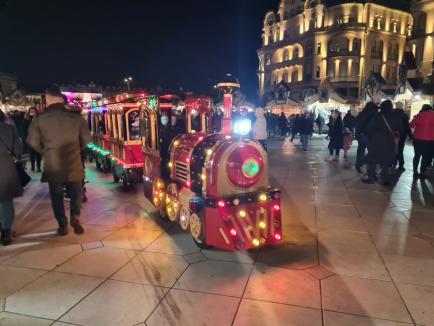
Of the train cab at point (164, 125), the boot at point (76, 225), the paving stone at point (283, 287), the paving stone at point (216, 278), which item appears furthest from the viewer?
the train cab at point (164, 125)

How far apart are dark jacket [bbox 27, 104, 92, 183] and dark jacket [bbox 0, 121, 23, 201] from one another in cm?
22

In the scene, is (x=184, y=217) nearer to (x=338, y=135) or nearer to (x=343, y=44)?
(x=338, y=135)

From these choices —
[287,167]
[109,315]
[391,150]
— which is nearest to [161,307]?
[109,315]

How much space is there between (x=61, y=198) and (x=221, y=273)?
2.71 meters

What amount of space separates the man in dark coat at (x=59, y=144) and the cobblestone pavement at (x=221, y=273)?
2.47 ft

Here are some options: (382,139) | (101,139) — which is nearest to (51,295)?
(382,139)

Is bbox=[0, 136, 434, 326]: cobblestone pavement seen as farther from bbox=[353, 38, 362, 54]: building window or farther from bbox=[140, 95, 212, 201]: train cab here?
bbox=[353, 38, 362, 54]: building window

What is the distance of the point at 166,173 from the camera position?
5.28m

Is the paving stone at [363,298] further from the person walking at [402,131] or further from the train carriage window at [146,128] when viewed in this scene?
the person walking at [402,131]

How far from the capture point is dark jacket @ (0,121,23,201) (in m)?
4.27

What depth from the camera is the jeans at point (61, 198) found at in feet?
15.1

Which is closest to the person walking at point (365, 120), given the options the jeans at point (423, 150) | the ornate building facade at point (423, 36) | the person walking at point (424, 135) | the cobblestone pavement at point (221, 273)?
the person walking at point (424, 135)

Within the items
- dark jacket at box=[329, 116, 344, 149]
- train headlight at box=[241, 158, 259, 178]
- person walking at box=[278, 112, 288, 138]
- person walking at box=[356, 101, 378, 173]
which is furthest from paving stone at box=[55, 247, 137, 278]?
person walking at box=[278, 112, 288, 138]

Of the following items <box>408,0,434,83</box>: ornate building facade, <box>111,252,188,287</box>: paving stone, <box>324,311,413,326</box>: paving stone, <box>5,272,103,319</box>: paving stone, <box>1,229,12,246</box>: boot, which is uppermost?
<box>408,0,434,83</box>: ornate building facade
